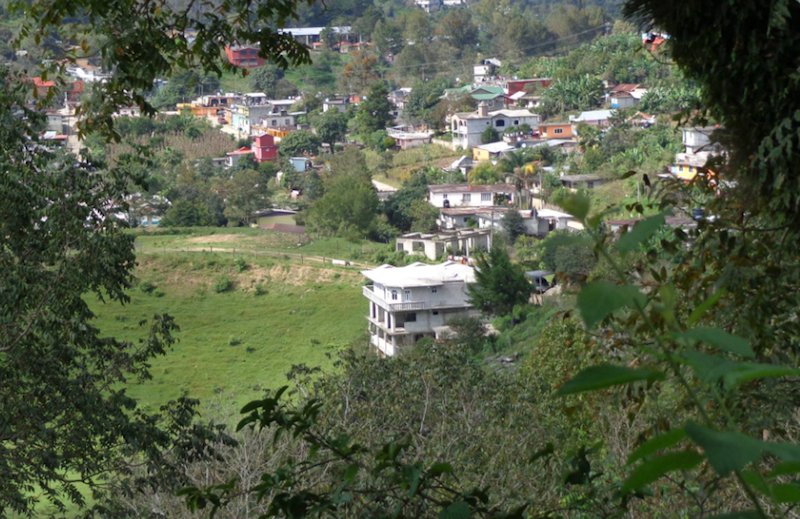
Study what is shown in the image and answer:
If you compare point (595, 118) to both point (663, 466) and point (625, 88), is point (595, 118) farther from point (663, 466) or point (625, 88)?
point (663, 466)

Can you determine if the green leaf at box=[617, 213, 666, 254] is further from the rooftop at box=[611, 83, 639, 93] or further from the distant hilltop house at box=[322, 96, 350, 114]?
the distant hilltop house at box=[322, 96, 350, 114]

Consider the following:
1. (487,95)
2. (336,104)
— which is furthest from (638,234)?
(336,104)

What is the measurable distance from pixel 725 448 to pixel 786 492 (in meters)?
0.11

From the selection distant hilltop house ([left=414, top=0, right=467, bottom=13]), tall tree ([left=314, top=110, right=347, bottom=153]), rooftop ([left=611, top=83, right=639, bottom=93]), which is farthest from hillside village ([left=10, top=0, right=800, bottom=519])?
distant hilltop house ([left=414, top=0, right=467, bottom=13])

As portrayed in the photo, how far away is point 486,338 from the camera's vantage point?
11586 mm

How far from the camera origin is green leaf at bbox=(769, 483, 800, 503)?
49 centimetres

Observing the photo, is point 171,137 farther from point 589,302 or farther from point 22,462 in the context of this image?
point 589,302

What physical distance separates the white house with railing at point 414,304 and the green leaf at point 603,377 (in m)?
11.5

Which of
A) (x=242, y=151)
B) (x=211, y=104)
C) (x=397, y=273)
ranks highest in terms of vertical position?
(x=211, y=104)

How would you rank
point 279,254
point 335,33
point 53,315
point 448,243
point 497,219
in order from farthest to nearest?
point 335,33 → point 279,254 → point 497,219 → point 448,243 → point 53,315

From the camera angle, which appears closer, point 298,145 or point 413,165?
point 413,165

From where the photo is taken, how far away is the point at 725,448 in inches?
16.8

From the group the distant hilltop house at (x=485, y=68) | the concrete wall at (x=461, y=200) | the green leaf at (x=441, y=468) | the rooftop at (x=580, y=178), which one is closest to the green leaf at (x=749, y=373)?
the green leaf at (x=441, y=468)

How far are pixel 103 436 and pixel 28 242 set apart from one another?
805 mm
